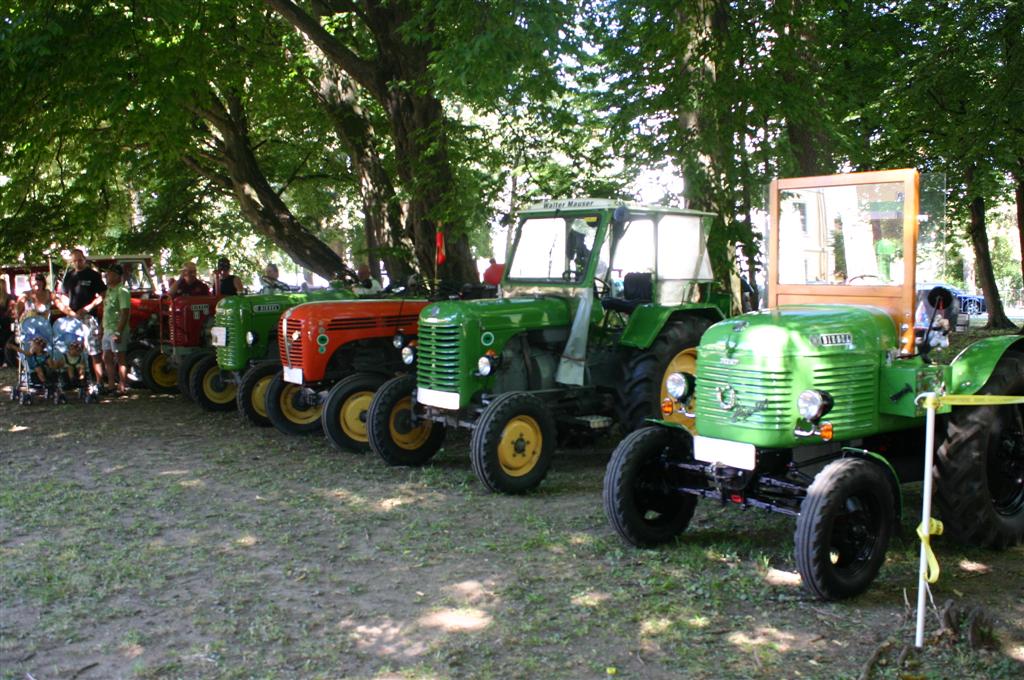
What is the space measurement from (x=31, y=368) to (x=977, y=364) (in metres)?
11.0

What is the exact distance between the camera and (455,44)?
384 inches

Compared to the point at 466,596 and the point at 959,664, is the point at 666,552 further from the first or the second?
the point at 959,664

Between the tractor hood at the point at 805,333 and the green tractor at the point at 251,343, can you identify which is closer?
the tractor hood at the point at 805,333

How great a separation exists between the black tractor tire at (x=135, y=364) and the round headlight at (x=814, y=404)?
11.0 m

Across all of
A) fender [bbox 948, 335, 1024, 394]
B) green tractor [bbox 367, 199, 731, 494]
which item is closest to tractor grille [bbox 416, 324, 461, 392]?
green tractor [bbox 367, 199, 731, 494]

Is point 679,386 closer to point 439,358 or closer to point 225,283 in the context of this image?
point 439,358

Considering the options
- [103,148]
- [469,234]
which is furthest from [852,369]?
[103,148]

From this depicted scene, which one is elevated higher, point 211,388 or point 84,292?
point 84,292

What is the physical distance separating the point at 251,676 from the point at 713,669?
191 centimetres

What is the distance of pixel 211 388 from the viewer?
11.8 meters

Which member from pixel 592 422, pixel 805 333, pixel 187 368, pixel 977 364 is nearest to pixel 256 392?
pixel 187 368

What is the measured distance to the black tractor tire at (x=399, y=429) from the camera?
8.06m

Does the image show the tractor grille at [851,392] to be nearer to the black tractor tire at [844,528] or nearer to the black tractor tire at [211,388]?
the black tractor tire at [844,528]

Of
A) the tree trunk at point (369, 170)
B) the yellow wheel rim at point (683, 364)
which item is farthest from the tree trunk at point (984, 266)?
the yellow wheel rim at point (683, 364)
